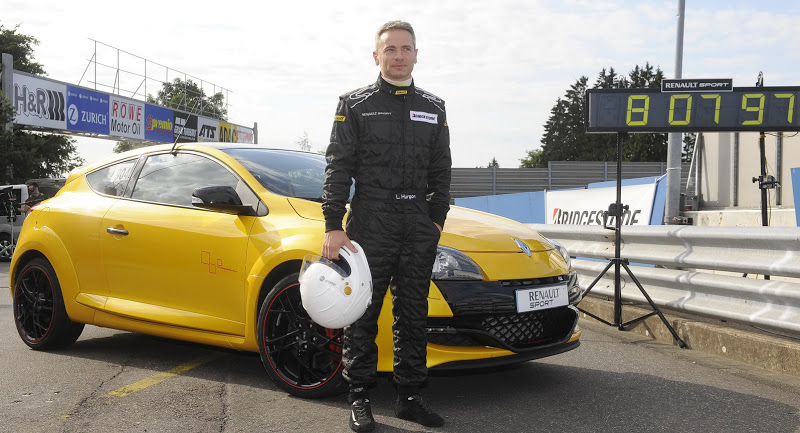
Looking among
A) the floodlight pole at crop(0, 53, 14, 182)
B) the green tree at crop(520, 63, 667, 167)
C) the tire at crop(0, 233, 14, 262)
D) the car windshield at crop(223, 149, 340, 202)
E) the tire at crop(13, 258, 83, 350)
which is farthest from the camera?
the green tree at crop(520, 63, 667, 167)

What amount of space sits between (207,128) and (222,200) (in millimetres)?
35136

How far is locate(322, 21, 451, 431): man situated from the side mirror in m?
0.95

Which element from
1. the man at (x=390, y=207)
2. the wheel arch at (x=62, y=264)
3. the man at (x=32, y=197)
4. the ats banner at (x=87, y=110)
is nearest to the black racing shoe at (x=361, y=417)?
the man at (x=390, y=207)

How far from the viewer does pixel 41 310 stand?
562cm

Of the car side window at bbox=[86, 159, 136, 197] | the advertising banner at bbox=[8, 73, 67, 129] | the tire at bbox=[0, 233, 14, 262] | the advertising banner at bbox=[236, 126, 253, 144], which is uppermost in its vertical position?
the advertising banner at bbox=[236, 126, 253, 144]

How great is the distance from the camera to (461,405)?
405 cm

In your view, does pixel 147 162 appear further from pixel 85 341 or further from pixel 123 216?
pixel 85 341

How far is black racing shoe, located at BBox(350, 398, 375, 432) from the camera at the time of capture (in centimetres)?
356

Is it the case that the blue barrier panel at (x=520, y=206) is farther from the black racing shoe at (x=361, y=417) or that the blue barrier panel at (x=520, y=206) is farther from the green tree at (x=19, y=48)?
the green tree at (x=19, y=48)

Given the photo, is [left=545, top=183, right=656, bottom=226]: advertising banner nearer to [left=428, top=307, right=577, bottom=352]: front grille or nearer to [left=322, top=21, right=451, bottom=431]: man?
[left=428, top=307, right=577, bottom=352]: front grille

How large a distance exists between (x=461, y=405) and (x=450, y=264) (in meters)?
0.76

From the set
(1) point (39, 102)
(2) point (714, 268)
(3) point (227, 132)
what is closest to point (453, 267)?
(2) point (714, 268)

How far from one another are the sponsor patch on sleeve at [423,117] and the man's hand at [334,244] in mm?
678

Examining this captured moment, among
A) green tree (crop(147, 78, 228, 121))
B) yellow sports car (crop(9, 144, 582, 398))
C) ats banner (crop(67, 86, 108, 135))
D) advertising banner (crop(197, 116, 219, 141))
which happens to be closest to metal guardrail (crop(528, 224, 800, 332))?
yellow sports car (crop(9, 144, 582, 398))
